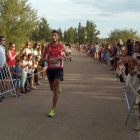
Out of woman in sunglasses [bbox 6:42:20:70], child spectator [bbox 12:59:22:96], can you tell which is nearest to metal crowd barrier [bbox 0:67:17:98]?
child spectator [bbox 12:59:22:96]

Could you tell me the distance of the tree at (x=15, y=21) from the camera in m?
15.2

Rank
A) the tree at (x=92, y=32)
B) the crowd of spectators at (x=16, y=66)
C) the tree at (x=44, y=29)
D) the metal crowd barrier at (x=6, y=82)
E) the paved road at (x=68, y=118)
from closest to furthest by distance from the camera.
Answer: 1. the paved road at (x=68, y=118)
2. the crowd of spectators at (x=16, y=66)
3. the metal crowd barrier at (x=6, y=82)
4. the tree at (x=44, y=29)
5. the tree at (x=92, y=32)

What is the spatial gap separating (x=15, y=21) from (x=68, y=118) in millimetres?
11161

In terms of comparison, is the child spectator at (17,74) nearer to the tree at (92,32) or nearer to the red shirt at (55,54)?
the red shirt at (55,54)

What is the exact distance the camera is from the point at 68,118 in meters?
5.92

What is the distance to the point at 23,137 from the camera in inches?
185

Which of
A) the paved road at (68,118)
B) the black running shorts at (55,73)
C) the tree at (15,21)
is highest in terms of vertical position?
the tree at (15,21)

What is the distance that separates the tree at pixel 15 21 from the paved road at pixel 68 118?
7.35 meters

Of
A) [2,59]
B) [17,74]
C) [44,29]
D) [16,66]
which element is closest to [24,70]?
[16,66]

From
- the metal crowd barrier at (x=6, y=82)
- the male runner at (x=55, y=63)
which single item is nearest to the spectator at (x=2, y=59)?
the metal crowd barrier at (x=6, y=82)

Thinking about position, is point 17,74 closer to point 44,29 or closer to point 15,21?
point 15,21

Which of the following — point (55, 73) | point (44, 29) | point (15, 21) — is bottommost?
point (55, 73)

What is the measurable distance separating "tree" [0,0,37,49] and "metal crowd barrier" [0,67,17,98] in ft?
22.0

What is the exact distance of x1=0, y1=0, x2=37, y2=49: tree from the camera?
15.2m
